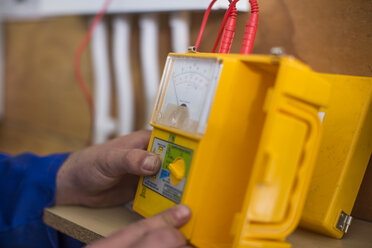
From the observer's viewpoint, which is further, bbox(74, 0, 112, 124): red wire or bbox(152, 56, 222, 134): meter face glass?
bbox(74, 0, 112, 124): red wire

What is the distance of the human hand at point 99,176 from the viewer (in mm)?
587

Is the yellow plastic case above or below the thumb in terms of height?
above

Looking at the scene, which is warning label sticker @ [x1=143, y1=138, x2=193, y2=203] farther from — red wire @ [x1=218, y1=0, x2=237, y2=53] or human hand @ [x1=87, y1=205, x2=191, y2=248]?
red wire @ [x1=218, y1=0, x2=237, y2=53]

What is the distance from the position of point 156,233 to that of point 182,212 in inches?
1.6

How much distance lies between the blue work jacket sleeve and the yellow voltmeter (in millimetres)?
269

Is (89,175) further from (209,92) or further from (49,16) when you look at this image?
(49,16)

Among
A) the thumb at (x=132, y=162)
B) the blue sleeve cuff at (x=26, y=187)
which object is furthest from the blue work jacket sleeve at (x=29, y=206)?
the thumb at (x=132, y=162)

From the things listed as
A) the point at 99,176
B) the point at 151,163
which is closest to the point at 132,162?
the point at 151,163

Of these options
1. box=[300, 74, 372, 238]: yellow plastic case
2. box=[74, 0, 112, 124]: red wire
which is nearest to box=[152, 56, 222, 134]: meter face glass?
box=[300, 74, 372, 238]: yellow plastic case

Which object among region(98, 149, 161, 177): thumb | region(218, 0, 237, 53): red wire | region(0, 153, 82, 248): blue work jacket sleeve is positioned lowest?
region(0, 153, 82, 248): blue work jacket sleeve

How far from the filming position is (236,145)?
0.45 meters

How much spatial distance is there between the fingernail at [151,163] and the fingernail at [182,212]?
0.27 feet

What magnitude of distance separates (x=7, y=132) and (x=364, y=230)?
121 centimetres

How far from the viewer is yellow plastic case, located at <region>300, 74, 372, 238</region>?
0.51 metres
